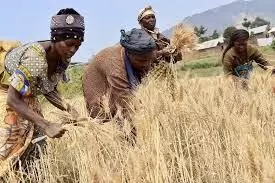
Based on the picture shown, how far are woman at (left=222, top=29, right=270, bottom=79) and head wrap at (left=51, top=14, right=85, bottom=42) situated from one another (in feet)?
9.63

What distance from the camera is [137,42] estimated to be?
10.2 ft

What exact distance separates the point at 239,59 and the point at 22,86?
3272mm

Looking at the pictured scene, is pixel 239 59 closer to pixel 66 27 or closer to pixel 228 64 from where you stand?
pixel 228 64

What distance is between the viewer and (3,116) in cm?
287

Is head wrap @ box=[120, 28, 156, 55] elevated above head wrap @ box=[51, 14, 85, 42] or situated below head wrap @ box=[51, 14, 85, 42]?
below

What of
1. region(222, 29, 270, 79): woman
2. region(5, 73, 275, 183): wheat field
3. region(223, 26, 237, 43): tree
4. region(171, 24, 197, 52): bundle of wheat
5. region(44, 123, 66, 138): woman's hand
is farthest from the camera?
region(223, 26, 237, 43): tree

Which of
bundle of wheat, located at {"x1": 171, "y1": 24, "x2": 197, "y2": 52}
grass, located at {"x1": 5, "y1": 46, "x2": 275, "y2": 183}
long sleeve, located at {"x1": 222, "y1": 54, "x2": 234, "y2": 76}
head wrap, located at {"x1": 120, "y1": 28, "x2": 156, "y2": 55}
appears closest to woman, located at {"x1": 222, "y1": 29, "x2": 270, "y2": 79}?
long sleeve, located at {"x1": 222, "y1": 54, "x2": 234, "y2": 76}

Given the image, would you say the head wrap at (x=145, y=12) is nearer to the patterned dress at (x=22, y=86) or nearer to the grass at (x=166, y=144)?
the grass at (x=166, y=144)

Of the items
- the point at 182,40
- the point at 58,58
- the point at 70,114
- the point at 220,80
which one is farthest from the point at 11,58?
the point at 220,80

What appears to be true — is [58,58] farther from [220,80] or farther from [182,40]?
[220,80]

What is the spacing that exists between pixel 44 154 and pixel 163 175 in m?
0.97

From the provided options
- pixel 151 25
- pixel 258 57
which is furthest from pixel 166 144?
pixel 258 57

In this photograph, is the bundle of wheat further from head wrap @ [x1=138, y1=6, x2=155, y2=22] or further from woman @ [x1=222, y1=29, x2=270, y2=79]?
woman @ [x1=222, y1=29, x2=270, y2=79]

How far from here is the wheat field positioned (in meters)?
2.40
